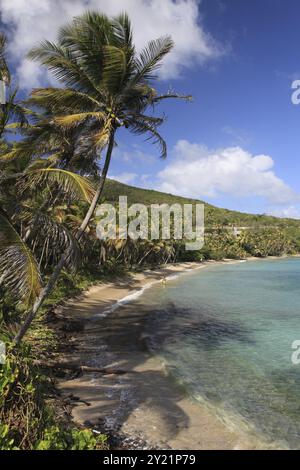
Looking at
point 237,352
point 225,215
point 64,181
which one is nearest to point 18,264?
point 64,181

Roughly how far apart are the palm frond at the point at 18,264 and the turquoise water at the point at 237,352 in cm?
507

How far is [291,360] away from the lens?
13367 millimetres

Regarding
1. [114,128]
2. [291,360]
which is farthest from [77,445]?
[291,360]

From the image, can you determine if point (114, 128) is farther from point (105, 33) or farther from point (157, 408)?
point (157, 408)

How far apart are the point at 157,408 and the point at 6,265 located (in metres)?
4.71

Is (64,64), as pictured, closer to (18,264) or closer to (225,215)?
(18,264)

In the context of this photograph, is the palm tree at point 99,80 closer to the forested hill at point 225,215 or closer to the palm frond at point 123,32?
the palm frond at point 123,32

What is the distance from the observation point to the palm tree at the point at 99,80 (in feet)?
35.3

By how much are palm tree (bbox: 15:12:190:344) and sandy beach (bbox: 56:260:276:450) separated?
160 inches

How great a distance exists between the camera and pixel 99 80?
11250 millimetres

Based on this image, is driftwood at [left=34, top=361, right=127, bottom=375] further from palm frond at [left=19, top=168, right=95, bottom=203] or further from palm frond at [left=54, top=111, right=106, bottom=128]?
palm frond at [left=54, top=111, right=106, bottom=128]

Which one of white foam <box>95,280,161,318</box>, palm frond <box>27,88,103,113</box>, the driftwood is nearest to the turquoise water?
white foam <box>95,280,161,318</box>

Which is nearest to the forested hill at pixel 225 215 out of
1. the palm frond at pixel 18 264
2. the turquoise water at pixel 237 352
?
the turquoise water at pixel 237 352

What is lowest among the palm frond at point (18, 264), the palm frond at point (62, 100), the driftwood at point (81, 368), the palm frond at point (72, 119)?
the driftwood at point (81, 368)
